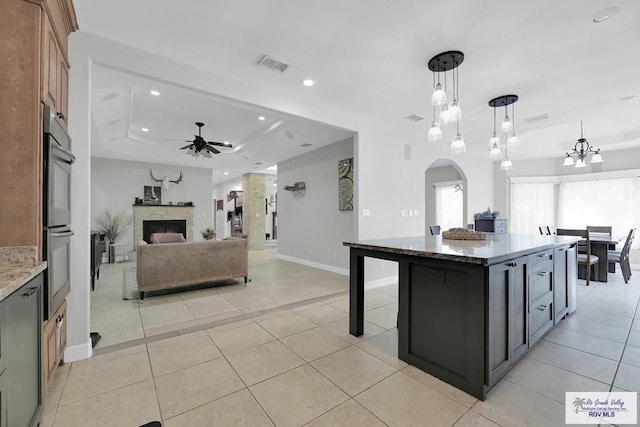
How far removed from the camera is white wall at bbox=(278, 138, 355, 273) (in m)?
5.82

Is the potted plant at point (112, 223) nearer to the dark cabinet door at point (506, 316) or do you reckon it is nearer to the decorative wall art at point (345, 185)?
the decorative wall art at point (345, 185)

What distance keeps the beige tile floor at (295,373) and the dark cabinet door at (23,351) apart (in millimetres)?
404

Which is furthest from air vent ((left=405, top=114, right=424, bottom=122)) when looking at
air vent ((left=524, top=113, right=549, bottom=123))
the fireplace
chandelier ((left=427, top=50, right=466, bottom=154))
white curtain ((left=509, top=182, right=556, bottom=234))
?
the fireplace

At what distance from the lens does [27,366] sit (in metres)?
1.32

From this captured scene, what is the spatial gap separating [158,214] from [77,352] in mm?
6385

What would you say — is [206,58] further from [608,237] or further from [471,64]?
[608,237]

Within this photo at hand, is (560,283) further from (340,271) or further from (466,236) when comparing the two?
(340,271)

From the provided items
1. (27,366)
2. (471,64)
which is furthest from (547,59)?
(27,366)

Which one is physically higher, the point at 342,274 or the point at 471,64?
the point at 471,64

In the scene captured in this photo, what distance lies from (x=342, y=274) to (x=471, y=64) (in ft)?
13.3

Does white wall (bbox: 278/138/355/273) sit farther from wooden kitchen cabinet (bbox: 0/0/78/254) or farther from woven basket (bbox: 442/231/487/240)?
wooden kitchen cabinet (bbox: 0/0/78/254)

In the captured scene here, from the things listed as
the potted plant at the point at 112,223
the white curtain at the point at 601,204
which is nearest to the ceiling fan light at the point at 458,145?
the white curtain at the point at 601,204

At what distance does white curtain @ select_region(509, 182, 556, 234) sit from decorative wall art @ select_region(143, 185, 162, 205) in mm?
9911

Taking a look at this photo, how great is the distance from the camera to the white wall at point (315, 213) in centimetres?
582
